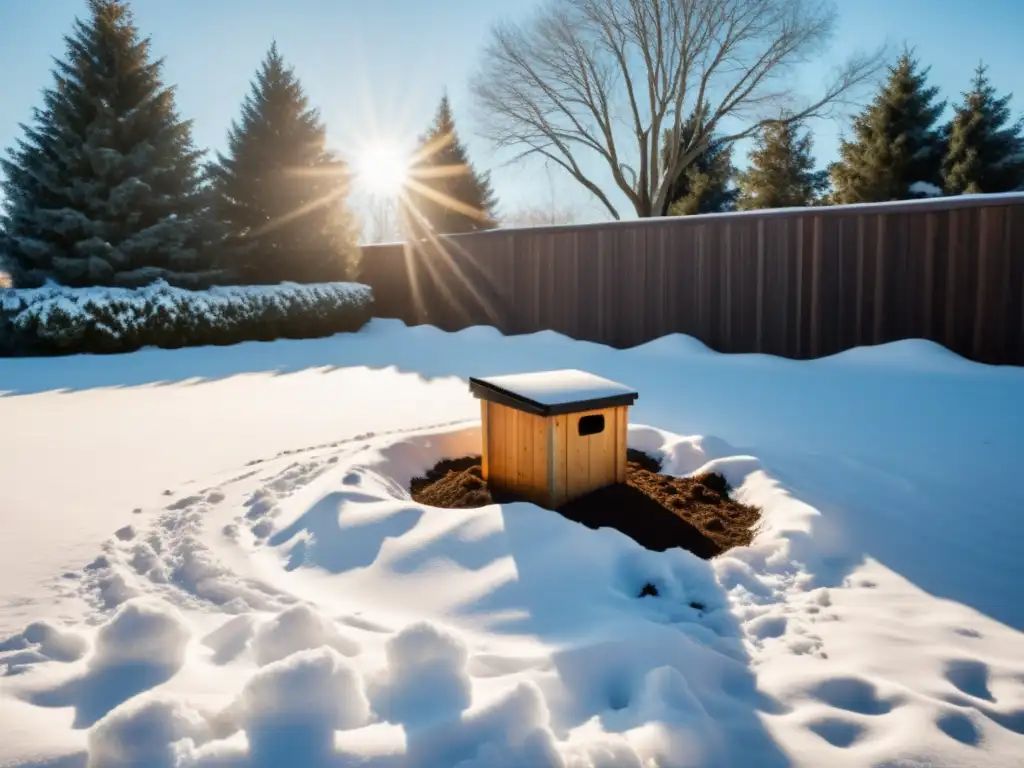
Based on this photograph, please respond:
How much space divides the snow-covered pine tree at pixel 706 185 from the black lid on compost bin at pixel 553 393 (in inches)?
718

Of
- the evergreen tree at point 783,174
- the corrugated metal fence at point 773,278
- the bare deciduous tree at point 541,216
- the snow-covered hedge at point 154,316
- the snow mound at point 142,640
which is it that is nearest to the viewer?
the snow mound at point 142,640

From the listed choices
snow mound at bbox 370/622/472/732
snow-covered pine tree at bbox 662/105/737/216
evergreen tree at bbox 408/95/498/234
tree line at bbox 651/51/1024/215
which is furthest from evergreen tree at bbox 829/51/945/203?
snow mound at bbox 370/622/472/732

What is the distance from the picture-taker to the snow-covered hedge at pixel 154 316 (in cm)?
898

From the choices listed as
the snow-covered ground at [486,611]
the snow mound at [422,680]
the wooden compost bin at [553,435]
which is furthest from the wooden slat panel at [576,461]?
the snow mound at [422,680]

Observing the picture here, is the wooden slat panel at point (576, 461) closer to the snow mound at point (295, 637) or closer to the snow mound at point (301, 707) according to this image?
the snow mound at point (295, 637)

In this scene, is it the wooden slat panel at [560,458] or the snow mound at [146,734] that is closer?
the snow mound at [146,734]

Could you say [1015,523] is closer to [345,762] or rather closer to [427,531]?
[427,531]

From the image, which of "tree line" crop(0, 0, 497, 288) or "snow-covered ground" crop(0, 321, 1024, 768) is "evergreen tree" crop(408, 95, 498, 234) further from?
"snow-covered ground" crop(0, 321, 1024, 768)

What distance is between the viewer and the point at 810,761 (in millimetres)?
1550

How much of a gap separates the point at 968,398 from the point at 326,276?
1022 cm

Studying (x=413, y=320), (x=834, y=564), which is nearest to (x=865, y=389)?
(x=834, y=564)

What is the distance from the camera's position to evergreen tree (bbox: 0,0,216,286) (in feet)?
33.9

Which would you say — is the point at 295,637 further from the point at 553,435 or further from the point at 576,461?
the point at 576,461

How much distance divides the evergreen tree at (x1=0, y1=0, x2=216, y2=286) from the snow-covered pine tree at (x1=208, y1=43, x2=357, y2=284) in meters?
0.77
